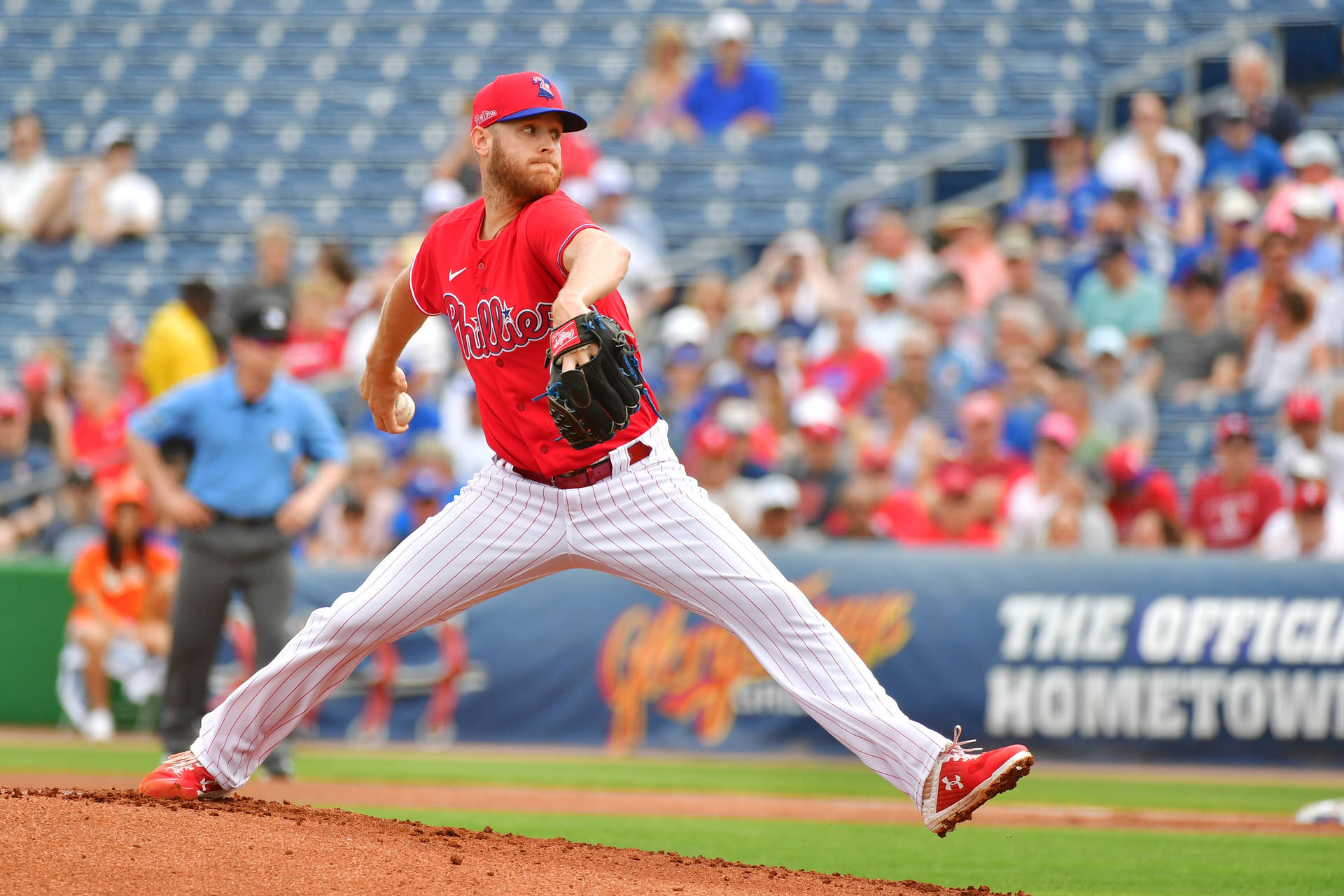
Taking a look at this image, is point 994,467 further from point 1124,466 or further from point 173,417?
point 173,417

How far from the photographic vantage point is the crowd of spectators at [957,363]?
981 centimetres

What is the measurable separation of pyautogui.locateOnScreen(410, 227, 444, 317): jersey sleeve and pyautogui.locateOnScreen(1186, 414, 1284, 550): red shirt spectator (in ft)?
20.6

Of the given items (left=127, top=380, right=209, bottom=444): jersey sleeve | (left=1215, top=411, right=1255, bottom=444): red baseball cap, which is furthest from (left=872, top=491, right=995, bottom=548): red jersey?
(left=127, top=380, right=209, bottom=444): jersey sleeve

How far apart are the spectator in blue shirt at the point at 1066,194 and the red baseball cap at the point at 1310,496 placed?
3.83 m

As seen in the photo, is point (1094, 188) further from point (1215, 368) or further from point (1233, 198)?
point (1215, 368)

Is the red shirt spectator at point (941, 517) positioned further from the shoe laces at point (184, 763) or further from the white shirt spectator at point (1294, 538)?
the shoe laces at point (184, 763)

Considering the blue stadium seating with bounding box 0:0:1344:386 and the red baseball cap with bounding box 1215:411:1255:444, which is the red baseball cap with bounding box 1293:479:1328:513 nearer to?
the red baseball cap with bounding box 1215:411:1255:444

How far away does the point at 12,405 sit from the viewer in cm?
1254

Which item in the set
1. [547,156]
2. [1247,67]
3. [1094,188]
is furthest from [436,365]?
[547,156]

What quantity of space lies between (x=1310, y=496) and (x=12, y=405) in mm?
9443

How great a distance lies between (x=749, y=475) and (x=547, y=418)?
6121 mm

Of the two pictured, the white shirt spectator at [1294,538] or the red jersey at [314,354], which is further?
the red jersey at [314,354]

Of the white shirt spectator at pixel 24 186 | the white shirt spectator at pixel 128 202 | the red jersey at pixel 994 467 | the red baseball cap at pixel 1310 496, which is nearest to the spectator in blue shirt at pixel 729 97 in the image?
the white shirt spectator at pixel 128 202

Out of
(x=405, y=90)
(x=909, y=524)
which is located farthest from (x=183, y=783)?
(x=405, y=90)
